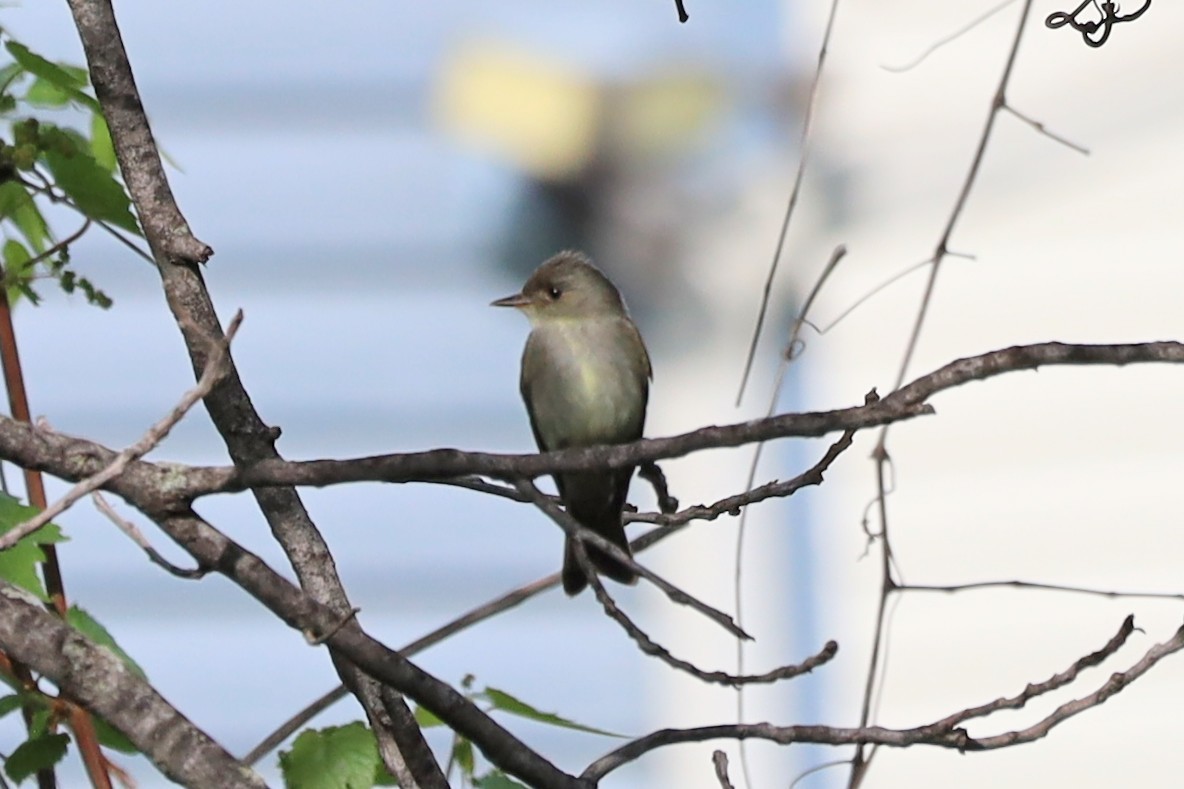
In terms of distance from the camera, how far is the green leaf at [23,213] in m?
1.89

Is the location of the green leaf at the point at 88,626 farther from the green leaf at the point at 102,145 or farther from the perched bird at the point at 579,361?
the perched bird at the point at 579,361

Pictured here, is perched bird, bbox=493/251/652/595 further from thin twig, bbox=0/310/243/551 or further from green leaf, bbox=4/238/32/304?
thin twig, bbox=0/310/243/551

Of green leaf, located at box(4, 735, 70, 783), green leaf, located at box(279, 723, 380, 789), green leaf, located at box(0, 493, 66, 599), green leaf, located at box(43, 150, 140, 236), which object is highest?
green leaf, located at box(43, 150, 140, 236)

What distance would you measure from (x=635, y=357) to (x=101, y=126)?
4.44ft

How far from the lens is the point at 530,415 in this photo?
3.23m

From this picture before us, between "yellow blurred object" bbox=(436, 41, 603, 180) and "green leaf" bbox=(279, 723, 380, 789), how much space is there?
11.3 feet

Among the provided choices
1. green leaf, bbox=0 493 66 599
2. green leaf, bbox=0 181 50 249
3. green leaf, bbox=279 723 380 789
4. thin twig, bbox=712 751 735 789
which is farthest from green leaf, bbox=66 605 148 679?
thin twig, bbox=712 751 735 789

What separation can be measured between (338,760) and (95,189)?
24.6 inches

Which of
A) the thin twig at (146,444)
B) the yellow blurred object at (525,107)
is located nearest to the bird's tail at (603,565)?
the thin twig at (146,444)

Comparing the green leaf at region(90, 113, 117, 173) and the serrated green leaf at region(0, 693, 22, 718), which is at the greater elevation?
the green leaf at region(90, 113, 117, 173)

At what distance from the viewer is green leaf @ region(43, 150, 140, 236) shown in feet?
5.57

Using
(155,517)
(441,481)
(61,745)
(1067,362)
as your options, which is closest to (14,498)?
(61,745)

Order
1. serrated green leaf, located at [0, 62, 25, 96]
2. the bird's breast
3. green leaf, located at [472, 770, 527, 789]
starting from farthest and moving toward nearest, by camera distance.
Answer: the bird's breast < serrated green leaf, located at [0, 62, 25, 96] < green leaf, located at [472, 770, 527, 789]

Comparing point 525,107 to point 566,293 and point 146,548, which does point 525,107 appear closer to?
point 566,293
